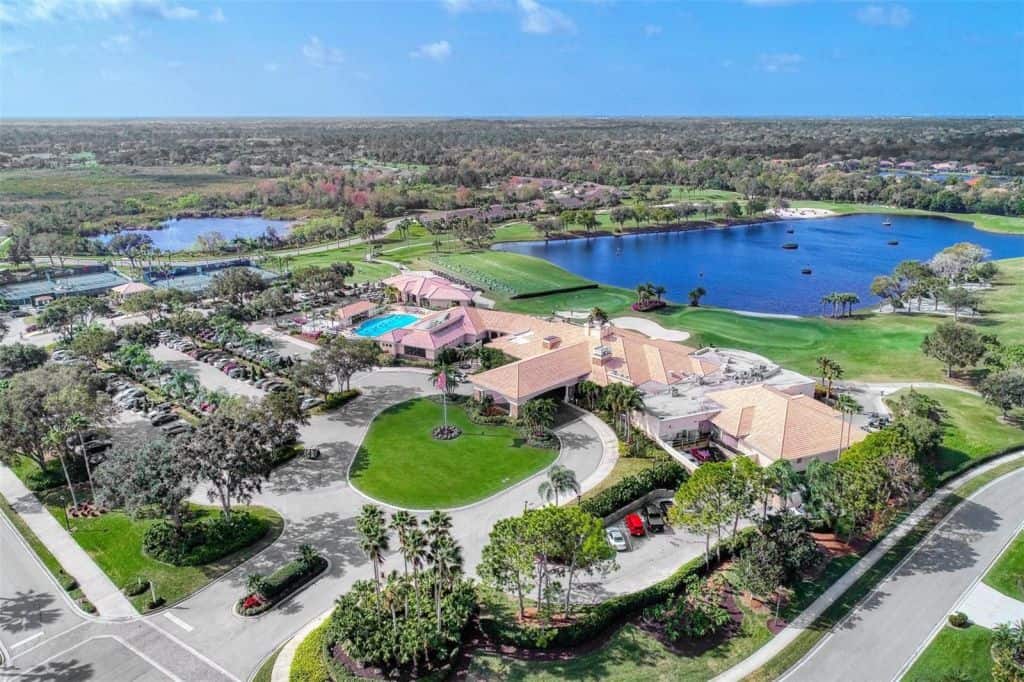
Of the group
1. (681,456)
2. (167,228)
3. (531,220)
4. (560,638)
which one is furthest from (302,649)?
(167,228)

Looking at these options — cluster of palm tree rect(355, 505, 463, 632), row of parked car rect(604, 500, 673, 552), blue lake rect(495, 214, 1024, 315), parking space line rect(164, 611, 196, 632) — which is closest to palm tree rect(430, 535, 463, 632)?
cluster of palm tree rect(355, 505, 463, 632)

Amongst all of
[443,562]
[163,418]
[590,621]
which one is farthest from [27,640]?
[590,621]

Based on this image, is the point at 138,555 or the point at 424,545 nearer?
the point at 424,545

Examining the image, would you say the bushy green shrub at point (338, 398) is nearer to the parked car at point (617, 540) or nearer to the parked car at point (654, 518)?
the parked car at point (617, 540)

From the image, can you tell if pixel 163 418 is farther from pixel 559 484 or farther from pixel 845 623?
pixel 845 623

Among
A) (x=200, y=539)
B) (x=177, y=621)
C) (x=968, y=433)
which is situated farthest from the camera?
(x=968, y=433)

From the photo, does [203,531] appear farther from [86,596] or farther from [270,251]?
[270,251]
